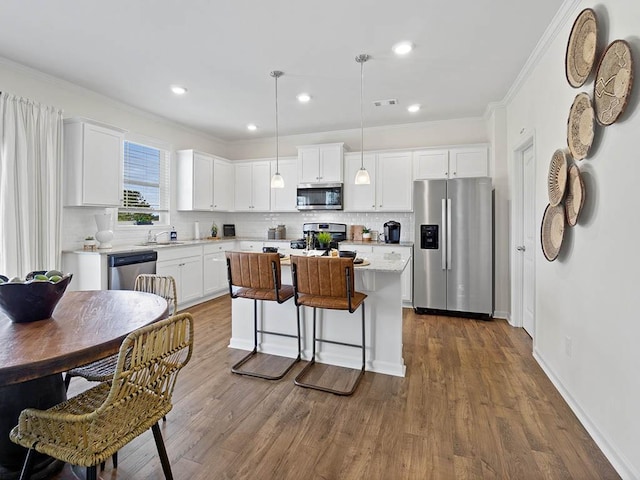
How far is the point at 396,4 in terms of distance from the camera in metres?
2.34

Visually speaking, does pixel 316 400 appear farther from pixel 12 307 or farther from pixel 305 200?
pixel 305 200

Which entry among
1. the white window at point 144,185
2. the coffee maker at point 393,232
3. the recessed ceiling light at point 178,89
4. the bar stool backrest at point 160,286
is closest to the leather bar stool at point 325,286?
the bar stool backrest at point 160,286

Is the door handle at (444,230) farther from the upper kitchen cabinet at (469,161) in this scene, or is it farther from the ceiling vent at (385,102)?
the ceiling vent at (385,102)

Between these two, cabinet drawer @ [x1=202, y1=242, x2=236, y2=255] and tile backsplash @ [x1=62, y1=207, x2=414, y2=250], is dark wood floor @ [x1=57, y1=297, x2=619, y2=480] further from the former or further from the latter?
cabinet drawer @ [x1=202, y1=242, x2=236, y2=255]

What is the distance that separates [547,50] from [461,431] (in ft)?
10.1

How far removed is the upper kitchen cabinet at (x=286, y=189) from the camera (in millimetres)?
5703

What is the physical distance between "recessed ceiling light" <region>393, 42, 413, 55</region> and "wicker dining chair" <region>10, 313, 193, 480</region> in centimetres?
279

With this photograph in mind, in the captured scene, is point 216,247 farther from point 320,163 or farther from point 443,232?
point 443,232

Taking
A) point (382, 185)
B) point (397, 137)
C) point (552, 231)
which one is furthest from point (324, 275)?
point (397, 137)

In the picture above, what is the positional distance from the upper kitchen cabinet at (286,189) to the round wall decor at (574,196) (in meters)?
4.05

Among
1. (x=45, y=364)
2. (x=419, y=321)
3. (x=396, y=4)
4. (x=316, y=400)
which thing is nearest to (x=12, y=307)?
(x=45, y=364)

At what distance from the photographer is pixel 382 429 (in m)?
2.03

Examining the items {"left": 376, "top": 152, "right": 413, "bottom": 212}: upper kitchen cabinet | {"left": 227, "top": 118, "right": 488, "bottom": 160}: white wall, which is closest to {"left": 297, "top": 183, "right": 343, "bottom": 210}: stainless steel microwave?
{"left": 376, "top": 152, "right": 413, "bottom": 212}: upper kitchen cabinet

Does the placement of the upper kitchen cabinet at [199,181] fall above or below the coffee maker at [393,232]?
above
